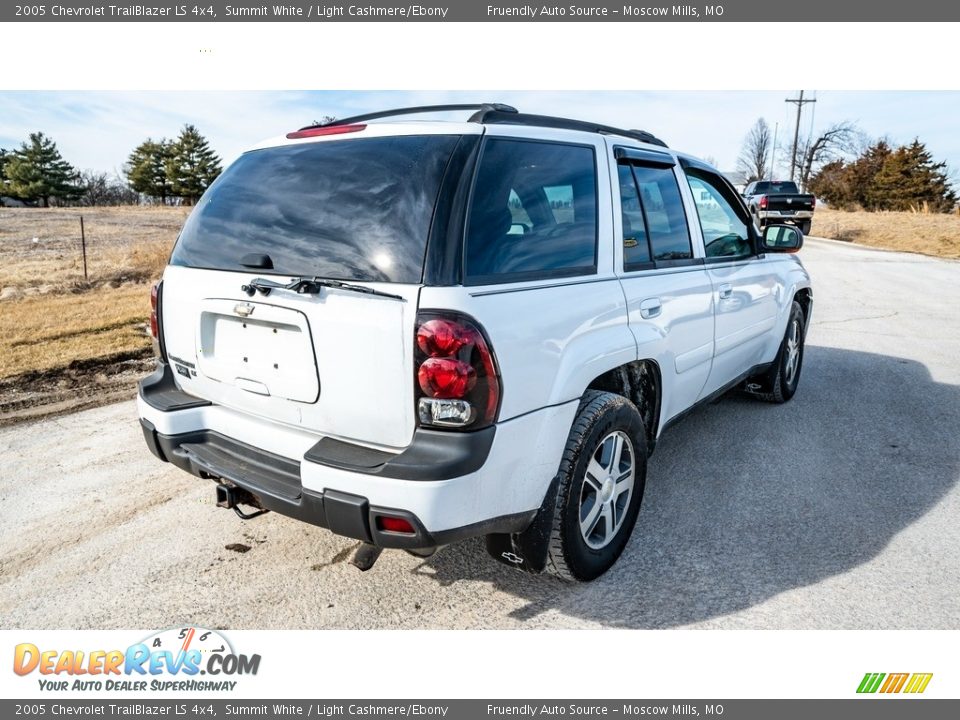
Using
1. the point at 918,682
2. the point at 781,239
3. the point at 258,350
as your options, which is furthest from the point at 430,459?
the point at 781,239

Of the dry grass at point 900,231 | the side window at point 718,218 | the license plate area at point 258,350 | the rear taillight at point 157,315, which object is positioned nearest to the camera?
the license plate area at point 258,350

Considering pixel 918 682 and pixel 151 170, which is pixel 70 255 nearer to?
pixel 918 682

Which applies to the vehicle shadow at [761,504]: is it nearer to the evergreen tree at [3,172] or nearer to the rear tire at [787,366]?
the rear tire at [787,366]

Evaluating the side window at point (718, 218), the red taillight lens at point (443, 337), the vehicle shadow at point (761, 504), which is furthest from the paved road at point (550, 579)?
the side window at point (718, 218)

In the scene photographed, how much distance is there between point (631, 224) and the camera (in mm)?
3252

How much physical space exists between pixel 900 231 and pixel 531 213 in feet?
106

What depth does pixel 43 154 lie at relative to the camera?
55188 mm

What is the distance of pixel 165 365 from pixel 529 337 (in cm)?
181

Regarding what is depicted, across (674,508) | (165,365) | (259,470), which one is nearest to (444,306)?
(259,470)

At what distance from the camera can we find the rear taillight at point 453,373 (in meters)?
2.21

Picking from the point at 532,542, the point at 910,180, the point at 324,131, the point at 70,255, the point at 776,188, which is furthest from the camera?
the point at 910,180

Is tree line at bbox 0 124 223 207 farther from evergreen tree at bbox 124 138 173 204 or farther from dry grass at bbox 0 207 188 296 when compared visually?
dry grass at bbox 0 207 188 296

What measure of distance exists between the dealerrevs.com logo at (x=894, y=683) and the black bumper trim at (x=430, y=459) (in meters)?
1.69

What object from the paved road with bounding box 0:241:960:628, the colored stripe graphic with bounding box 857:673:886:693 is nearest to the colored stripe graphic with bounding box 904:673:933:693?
the colored stripe graphic with bounding box 857:673:886:693
